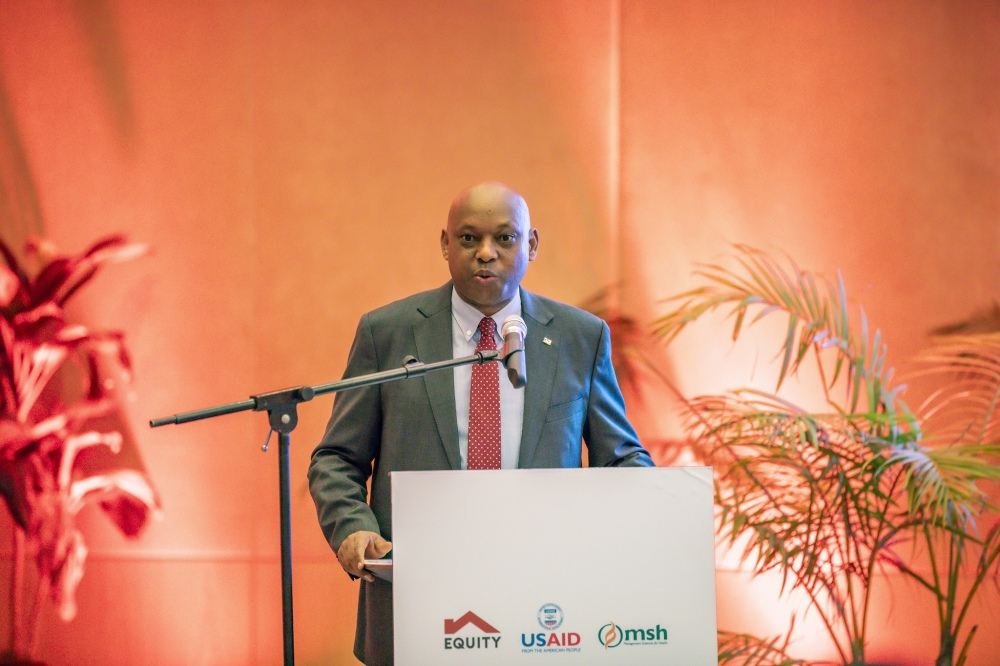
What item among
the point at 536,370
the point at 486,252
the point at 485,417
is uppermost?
the point at 486,252

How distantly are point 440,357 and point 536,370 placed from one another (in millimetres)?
226

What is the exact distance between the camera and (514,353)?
166 centimetres

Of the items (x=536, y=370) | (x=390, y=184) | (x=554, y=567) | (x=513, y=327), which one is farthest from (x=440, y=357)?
(x=390, y=184)

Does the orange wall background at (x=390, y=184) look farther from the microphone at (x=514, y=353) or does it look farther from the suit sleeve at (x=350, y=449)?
the microphone at (x=514, y=353)

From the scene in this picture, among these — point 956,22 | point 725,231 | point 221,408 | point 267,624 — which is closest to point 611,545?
point 221,408

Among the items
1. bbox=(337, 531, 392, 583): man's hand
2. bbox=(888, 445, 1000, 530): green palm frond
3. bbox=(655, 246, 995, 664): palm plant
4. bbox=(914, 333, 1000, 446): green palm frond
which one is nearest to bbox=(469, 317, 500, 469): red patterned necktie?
bbox=(337, 531, 392, 583): man's hand

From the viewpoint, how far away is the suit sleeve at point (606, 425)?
2.23 meters

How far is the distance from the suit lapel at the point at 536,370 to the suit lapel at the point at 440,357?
0.16 metres

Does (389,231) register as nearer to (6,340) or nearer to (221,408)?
(6,340)

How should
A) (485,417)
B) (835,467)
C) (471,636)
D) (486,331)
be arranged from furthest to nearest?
(835,467) < (486,331) < (485,417) < (471,636)

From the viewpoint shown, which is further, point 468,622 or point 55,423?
point 55,423

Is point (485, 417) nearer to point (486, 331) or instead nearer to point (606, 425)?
point (486, 331)

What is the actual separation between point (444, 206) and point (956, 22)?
2.24 metres

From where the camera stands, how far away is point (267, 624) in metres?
4.03
